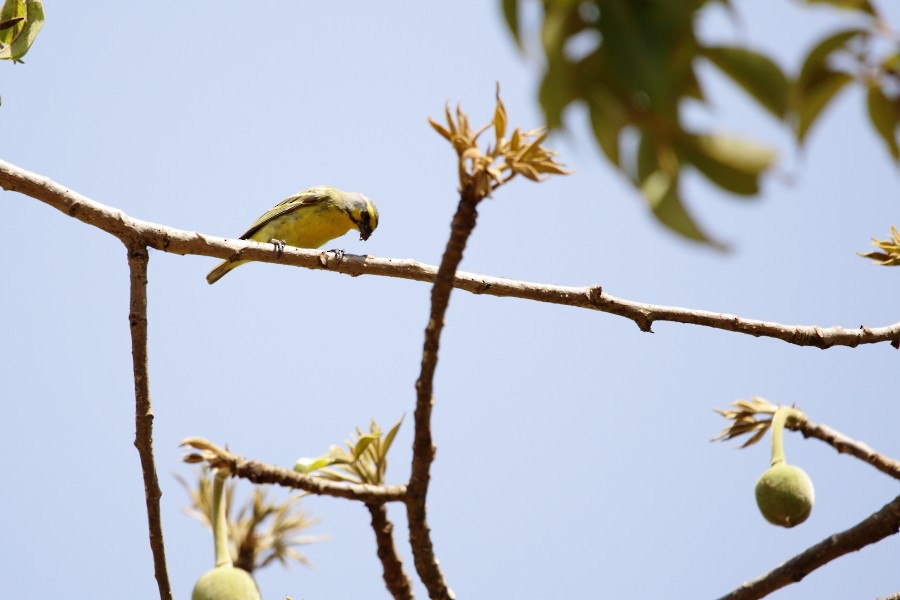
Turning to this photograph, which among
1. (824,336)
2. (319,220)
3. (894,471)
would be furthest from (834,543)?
(319,220)

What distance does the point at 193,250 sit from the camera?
4.33m

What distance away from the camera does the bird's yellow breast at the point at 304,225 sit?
9.41 m

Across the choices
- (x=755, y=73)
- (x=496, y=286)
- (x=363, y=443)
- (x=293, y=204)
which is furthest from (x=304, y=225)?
(x=755, y=73)

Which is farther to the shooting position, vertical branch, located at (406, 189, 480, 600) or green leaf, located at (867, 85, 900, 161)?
vertical branch, located at (406, 189, 480, 600)

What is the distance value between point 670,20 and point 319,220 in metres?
8.72

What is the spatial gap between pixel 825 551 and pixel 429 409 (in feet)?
4.50

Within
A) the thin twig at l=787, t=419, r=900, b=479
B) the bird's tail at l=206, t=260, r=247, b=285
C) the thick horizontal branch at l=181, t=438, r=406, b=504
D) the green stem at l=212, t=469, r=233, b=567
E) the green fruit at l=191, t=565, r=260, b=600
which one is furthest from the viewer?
the bird's tail at l=206, t=260, r=247, b=285

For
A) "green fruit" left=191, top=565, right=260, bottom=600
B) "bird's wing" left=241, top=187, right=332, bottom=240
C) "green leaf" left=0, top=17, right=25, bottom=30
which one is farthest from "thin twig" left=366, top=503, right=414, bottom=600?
"bird's wing" left=241, top=187, right=332, bottom=240

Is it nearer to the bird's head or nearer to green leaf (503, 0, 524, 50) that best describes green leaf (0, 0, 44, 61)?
green leaf (503, 0, 524, 50)

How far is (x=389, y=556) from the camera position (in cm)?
277

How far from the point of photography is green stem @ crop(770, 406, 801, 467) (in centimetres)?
310

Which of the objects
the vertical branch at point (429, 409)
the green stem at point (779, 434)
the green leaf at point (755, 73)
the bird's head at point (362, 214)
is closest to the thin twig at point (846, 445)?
the green stem at point (779, 434)

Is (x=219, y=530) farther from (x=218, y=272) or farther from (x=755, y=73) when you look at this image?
(x=218, y=272)

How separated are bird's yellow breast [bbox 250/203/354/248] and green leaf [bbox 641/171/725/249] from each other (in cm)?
864
